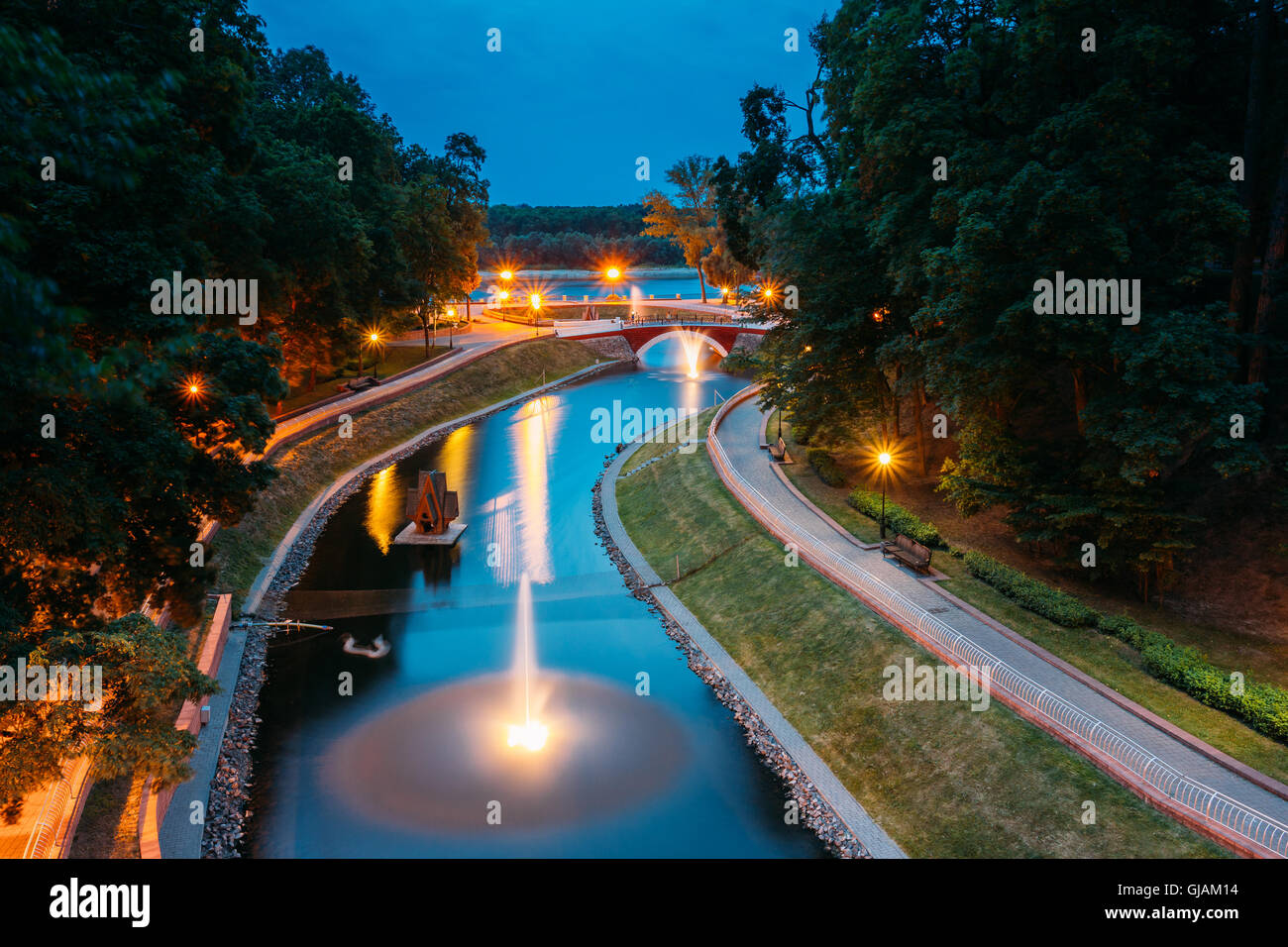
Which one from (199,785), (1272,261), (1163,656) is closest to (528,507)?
(199,785)

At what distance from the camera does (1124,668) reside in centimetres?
2162

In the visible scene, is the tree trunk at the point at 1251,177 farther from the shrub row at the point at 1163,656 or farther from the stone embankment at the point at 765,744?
the stone embankment at the point at 765,744

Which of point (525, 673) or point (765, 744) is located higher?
point (525, 673)

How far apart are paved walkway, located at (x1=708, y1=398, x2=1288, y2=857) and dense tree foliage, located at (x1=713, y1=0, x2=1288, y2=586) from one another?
4.50m

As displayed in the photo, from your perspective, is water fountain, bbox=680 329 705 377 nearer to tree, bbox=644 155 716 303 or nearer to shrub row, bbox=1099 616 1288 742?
tree, bbox=644 155 716 303

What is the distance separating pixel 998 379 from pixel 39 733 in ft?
86.3

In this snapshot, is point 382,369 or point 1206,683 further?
point 382,369

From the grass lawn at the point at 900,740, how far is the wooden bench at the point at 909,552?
2.79m

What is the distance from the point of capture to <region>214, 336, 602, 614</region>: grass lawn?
3575 centimetres

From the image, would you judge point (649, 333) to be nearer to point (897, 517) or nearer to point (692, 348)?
point (692, 348)

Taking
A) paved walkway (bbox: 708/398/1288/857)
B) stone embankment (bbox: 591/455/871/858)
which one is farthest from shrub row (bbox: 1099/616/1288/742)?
stone embankment (bbox: 591/455/871/858)

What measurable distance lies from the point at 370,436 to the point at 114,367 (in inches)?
1591

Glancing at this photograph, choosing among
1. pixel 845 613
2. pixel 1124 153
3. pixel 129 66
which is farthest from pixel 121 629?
pixel 1124 153

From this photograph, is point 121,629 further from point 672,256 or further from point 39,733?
point 672,256
